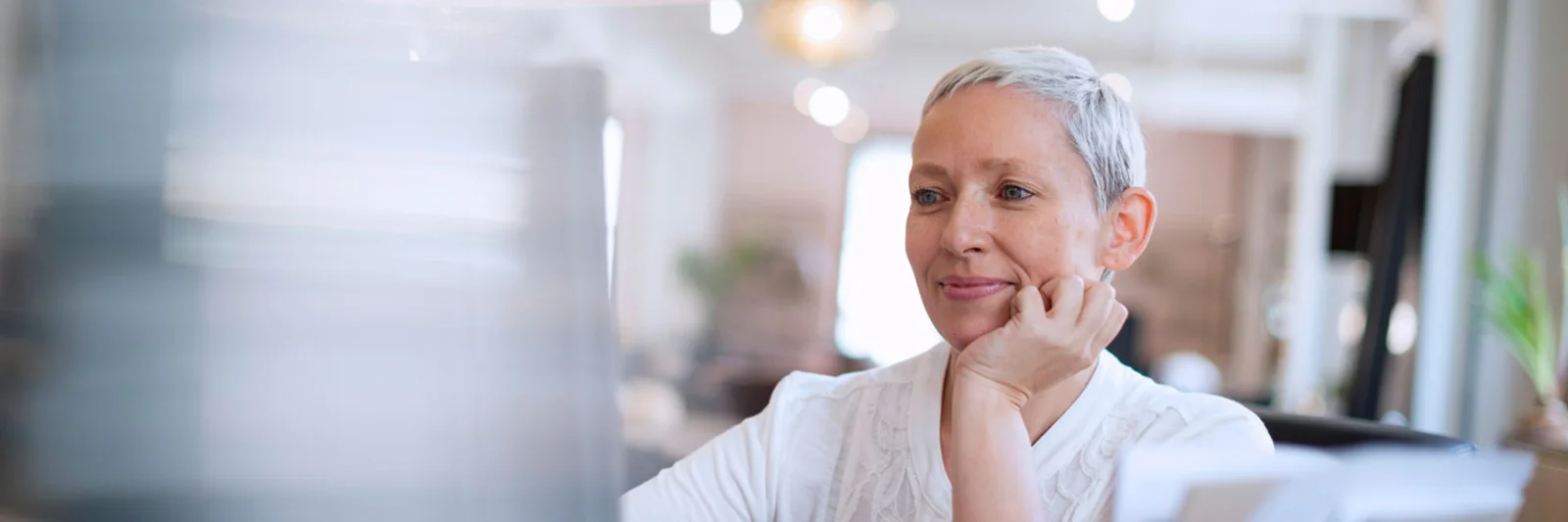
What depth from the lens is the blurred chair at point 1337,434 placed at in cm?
129

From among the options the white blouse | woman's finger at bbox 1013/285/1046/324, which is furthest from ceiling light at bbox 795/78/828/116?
woman's finger at bbox 1013/285/1046/324

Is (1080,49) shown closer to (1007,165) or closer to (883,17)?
(883,17)

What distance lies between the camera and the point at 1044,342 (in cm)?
101

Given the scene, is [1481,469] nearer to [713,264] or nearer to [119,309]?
[119,309]

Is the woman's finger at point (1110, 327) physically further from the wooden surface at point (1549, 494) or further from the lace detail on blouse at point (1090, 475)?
the wooden surface at point (1549, 494)

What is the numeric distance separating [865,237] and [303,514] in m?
7.93

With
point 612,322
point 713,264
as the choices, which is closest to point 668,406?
Result: point 713,264

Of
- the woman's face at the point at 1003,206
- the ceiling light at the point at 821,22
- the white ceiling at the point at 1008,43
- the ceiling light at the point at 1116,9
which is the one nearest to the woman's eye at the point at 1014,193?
the woman's face at the point at 1003,206

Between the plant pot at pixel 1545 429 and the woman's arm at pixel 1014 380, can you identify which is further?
the plant pot at pixel 1545 429

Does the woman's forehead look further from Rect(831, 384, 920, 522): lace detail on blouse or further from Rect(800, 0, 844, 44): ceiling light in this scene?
Rect(800, 0, 844, 44): ceiling light

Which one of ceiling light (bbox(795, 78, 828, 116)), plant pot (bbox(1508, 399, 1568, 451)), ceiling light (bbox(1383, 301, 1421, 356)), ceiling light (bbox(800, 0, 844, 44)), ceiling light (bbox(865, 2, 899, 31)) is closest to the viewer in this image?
plant pot (bbox(1508, 399, 1568, 451))

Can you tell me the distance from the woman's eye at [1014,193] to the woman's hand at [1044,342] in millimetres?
92

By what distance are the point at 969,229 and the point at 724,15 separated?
6773mm

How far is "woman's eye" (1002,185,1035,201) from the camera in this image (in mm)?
1077
